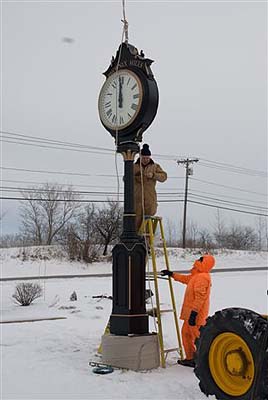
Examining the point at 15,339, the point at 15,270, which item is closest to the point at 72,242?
the point at 15,270

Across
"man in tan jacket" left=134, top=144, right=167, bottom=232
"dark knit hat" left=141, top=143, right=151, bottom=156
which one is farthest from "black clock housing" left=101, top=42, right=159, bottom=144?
"man in tan jacket" left=134, top=144, right=167, bottom=232

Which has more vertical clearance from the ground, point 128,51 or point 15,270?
point 128,51

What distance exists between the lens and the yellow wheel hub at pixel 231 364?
4.61 m

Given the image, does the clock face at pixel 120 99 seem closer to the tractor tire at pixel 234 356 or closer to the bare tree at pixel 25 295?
the tractor tire at pixel 234 356

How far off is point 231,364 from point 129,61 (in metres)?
4.00

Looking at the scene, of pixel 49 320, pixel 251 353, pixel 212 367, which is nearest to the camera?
pixel 251 353

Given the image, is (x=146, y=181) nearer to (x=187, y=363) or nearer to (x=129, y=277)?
(x=129, y=277)

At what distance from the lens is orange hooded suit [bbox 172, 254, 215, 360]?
20.8ft

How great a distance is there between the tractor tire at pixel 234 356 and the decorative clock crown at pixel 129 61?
11.0ft

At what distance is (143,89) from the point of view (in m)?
6.57

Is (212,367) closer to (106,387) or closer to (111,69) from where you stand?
(106,387)

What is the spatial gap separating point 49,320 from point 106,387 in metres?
4.82

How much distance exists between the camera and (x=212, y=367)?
4.89 meters

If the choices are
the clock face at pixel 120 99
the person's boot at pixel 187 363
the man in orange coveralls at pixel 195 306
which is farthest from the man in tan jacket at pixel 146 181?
the person's boot at pixel 187 363
